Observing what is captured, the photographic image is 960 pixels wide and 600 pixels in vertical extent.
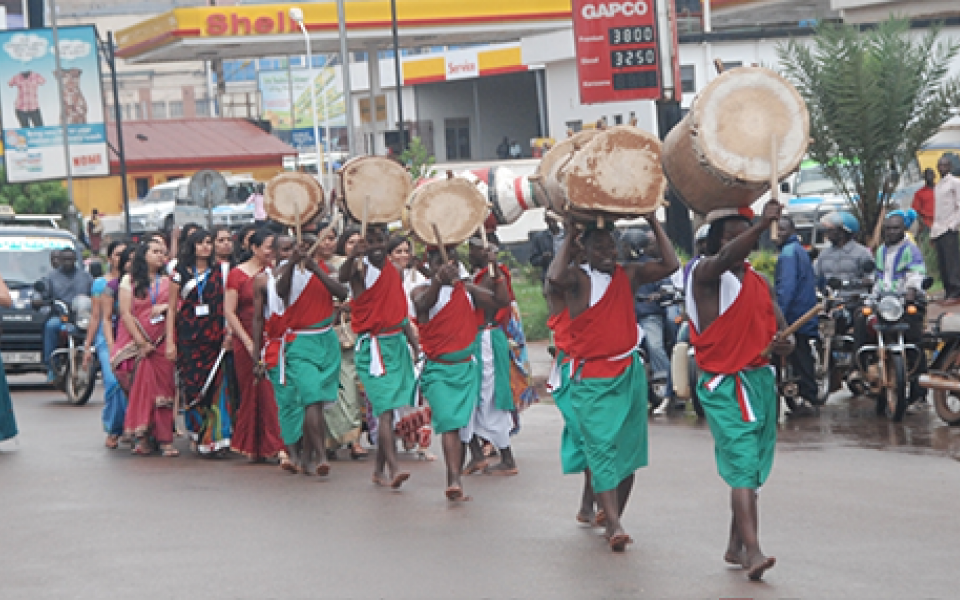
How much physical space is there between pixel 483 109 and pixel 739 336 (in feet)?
173

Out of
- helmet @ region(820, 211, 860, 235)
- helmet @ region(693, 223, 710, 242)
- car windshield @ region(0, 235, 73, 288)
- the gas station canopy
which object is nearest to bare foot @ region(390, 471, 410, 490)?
helmet @ region(693, 223, 710, 242)

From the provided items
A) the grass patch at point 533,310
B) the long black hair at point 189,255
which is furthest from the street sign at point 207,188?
the long black hair at point 189,255

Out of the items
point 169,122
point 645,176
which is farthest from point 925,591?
point 169,122

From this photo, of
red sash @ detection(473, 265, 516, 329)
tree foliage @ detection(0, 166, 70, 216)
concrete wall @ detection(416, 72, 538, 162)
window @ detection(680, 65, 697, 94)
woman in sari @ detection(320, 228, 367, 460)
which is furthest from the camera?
concrete wall @ detection(416, 72, 538, 162)

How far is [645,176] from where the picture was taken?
8180 mm

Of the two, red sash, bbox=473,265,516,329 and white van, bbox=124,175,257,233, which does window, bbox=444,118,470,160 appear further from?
red sash, bbox=473,265,516,329

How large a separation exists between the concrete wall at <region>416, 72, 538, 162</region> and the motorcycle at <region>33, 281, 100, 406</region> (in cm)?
4154

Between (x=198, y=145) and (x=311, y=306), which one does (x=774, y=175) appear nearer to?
(x=311, y=306)

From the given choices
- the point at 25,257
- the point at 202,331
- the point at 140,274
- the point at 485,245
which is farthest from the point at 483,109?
the point at 485,245

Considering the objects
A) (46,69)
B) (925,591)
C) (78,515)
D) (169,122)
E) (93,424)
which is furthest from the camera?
(169,122)

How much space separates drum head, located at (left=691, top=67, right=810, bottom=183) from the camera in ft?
24.4

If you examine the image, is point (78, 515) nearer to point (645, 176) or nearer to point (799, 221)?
point (645, 176)

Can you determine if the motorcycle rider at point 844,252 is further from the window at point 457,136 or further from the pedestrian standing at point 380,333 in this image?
the window at point 457,136

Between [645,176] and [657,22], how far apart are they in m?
12.6
